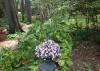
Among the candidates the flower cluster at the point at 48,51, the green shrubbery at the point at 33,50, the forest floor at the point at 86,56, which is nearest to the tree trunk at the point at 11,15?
the forest floor at the point at 86,56

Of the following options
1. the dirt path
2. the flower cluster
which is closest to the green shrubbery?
the flower cluster

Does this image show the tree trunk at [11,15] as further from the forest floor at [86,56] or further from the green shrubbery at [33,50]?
the green shrubbery at [33,50]

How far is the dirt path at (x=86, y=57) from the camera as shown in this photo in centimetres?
728

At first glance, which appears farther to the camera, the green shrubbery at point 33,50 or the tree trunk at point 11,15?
the tree trunk at point 11,15

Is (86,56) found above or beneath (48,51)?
beneath

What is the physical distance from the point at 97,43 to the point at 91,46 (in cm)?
33

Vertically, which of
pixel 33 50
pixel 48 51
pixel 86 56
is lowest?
pixel 86 56

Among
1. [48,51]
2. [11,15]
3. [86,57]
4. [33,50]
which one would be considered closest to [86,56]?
[86,57]

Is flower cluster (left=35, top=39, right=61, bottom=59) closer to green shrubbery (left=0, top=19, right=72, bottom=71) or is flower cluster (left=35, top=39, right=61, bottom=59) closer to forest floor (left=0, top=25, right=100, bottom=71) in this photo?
green shrubbery (left=0, top=19, right=72, bottom=71)

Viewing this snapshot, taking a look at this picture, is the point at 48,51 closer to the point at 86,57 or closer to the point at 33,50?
the point at 33,50

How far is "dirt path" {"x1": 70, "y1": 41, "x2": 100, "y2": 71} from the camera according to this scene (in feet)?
23.9

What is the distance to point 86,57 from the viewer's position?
27.4ft

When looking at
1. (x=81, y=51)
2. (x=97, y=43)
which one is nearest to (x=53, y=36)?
(x=81, y=51)

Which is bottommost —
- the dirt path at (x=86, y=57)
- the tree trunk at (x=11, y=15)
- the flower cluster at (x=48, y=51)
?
the dirt path at (x=86, y=57)
